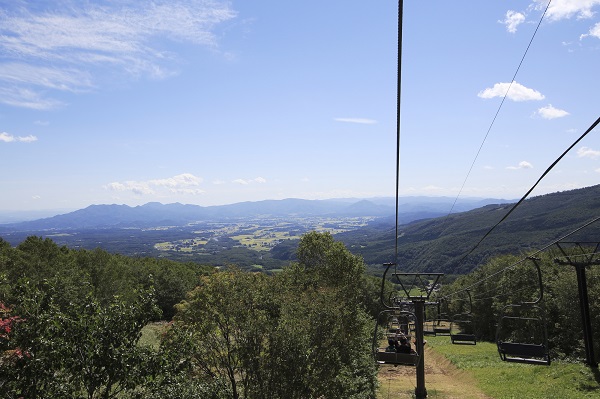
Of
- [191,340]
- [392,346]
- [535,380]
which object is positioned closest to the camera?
[191,340]

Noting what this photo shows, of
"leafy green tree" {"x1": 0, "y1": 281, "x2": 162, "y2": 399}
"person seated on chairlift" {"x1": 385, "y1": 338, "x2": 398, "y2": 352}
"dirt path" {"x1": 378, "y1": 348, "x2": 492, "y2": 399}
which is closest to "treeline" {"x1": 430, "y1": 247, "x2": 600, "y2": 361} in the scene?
"dirt path" {"x1": 378, "y1": 348, "x2": 492, "y2": 399}

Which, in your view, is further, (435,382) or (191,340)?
(435,382)

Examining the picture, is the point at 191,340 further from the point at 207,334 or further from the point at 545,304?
the point at 545,304

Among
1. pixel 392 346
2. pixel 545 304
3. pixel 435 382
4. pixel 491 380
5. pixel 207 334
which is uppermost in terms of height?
pixel 207 334

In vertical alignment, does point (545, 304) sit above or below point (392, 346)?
below

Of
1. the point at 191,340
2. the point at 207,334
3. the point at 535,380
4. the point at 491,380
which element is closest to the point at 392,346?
the point at 207,334

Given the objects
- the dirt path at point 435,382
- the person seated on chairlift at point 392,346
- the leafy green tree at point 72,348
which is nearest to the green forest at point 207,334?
the leafy green tree at point 72,348

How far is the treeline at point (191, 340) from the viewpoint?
8.39 meters

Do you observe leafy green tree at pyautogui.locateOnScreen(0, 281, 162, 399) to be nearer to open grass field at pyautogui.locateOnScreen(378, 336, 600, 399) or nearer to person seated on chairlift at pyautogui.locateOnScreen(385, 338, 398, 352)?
person seated on chairlift at pyautogui.locateOnScreen(385, 338, 398, 352)

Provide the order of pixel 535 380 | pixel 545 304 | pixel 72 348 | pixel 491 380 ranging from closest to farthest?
1. pixel 72 348
2. pixel 535 380
3. pixel 491 380
4. pixel 545 304

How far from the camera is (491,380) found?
30.9 m

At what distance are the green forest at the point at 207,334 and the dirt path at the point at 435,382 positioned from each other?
4.31m

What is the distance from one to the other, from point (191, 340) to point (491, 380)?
28541mm

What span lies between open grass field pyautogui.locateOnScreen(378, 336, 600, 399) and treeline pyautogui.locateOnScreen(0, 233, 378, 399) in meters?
5.52
